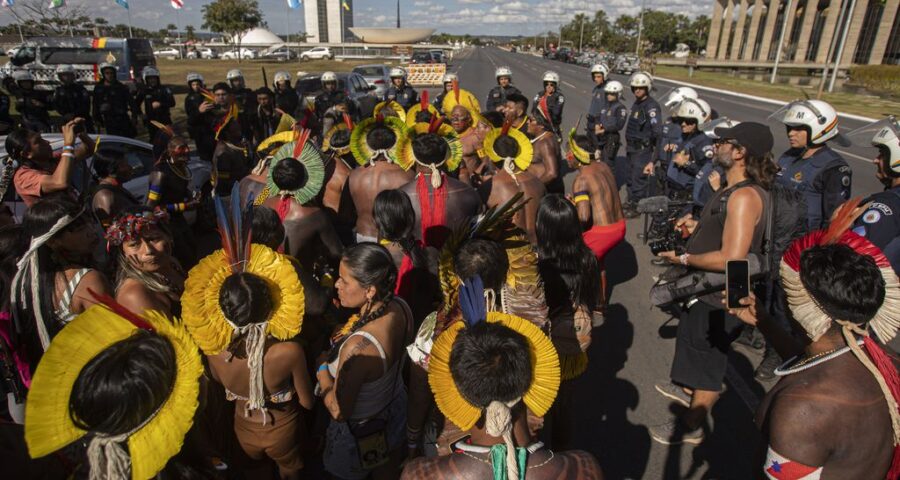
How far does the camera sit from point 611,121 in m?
8.81

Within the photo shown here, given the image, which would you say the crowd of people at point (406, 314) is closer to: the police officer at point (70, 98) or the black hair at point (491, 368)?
the black hair at point (491, 368)

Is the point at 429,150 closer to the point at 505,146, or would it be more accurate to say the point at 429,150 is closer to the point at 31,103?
the point at 505,146

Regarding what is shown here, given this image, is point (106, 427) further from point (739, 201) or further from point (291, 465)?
point (739, 201)

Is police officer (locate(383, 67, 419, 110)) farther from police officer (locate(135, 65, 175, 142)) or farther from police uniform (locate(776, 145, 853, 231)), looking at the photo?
police uniform (locate(776, 145, 853, 231))

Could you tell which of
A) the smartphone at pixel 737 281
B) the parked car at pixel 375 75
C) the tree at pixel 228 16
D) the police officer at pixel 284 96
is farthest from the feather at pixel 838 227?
the tree at pixel 228 16

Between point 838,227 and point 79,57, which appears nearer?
point 838,227

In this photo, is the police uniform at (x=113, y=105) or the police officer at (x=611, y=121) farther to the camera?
the police uniform at (x=113, y=105)

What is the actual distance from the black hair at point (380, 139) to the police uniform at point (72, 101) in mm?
9520

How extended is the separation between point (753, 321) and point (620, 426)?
1583 mm

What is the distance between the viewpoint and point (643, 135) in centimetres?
805

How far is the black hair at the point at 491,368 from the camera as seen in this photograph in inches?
65.0

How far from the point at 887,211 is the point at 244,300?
438 centimetres

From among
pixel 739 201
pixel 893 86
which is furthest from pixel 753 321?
pixel 893 86

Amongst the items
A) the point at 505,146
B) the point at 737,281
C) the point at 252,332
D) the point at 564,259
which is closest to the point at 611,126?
the point at 505,146
